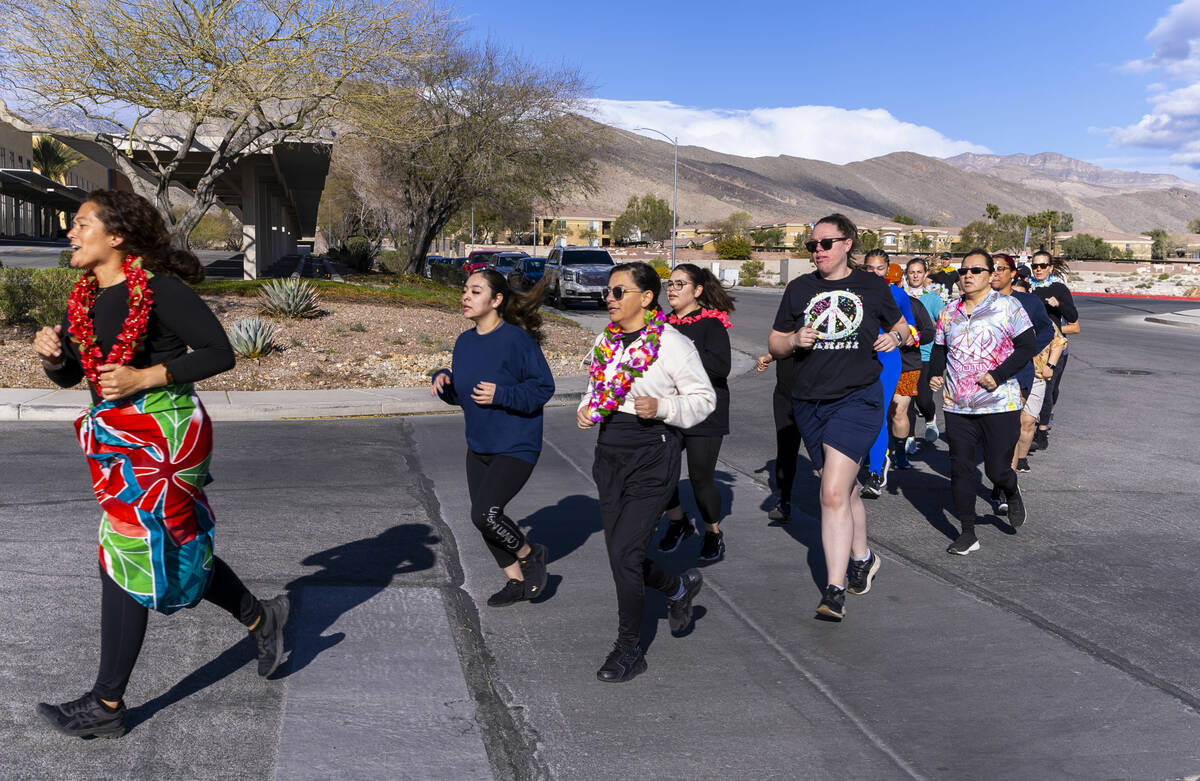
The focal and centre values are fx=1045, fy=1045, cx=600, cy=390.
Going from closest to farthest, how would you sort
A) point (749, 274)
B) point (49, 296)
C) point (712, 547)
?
point (712, 547)
point (49, 296)
point (749, 274)

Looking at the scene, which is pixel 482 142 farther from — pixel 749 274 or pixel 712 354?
pixel 749 274

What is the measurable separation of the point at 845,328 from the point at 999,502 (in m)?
3.16

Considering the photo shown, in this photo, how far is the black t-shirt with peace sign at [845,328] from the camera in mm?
5352

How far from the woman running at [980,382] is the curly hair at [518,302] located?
2.95 m

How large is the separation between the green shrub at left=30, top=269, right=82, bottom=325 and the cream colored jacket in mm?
13508

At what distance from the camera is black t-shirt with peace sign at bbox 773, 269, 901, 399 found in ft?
17.6

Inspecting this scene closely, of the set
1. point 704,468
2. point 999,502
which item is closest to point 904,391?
point 999,502

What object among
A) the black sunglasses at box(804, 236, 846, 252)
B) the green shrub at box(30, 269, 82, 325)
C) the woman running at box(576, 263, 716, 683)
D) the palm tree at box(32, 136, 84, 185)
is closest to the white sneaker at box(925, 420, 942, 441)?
the black sunglasses at box(804, 236, 846, 252)

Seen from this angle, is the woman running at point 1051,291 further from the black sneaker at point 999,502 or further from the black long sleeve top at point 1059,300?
the black sneaker at point 999,502

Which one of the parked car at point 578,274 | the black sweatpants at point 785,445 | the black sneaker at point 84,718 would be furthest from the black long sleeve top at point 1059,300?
the parked car at point 578,274

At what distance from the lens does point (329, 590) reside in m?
5.59

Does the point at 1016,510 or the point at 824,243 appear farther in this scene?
the point at 1016,510

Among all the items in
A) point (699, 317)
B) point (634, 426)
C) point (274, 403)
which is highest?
point (699, 317)

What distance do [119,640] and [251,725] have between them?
1.91ft
